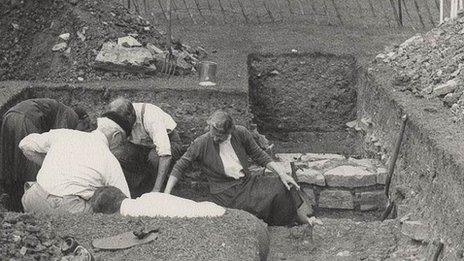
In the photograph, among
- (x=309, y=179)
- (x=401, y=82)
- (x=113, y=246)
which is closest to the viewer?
(x=113, y=246)

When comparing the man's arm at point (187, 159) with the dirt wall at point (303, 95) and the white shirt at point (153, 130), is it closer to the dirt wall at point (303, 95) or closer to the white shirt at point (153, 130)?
the white shirt at point (153, 130)

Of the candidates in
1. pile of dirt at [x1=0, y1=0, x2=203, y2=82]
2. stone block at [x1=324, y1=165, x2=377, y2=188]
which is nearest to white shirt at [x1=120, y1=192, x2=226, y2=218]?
stone block at [x1=324, y1=165, x2=377, y2=188]

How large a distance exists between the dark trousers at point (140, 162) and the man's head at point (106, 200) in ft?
6.51

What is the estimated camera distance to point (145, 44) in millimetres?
13469

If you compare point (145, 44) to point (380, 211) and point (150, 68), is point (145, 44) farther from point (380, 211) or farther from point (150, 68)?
point (380, 211)

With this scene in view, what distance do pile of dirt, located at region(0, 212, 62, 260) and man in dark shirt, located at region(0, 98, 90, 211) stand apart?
2.82 m

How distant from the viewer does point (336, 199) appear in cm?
1091

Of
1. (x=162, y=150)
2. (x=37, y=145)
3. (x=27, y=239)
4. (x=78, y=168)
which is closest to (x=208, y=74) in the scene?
(x=162, y=150)

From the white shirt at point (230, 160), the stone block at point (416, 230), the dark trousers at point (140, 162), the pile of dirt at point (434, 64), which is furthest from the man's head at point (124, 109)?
the pile of dirt at point (434, 64)

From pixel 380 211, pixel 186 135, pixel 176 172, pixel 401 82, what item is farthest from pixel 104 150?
pixel 401 82

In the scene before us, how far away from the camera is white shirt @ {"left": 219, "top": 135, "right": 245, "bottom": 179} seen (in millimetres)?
9414

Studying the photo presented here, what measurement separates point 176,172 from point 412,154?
2953 mm

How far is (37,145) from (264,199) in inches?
102

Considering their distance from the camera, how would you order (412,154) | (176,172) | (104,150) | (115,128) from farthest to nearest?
(412,154), (176,172), (115,128), (104,150)
